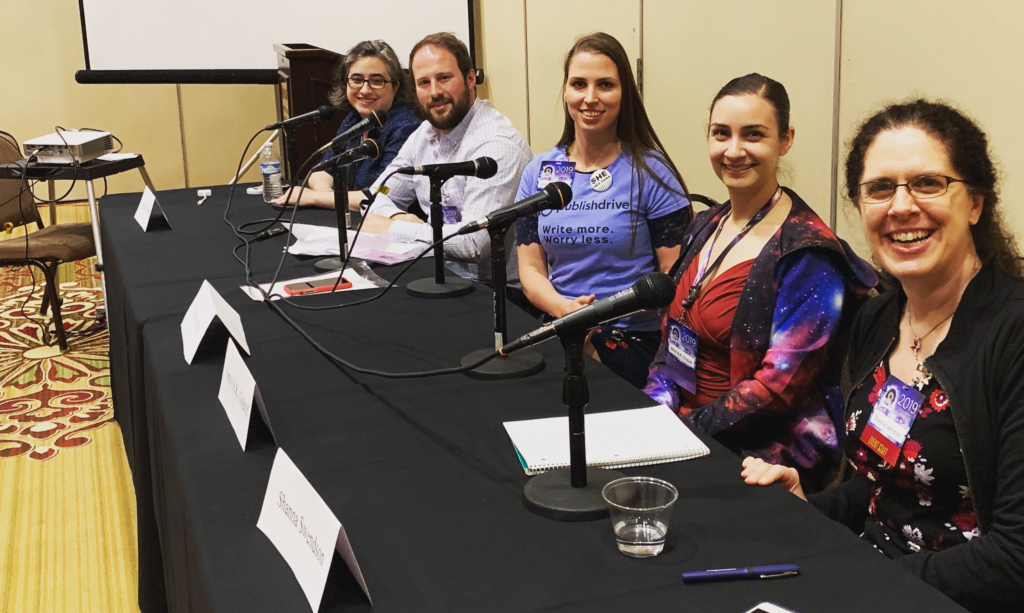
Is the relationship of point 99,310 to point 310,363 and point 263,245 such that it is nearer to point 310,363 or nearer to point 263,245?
point 263,245

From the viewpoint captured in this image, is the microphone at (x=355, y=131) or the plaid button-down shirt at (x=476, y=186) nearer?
the microphone at (x=355, y=131)

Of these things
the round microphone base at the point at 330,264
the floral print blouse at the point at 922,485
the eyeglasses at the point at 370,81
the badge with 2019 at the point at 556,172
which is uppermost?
the eyeglasses at the point at 370,81

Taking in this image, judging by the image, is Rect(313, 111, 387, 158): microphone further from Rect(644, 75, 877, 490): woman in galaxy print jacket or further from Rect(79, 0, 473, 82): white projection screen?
Rect(79, 0, 473, 82): white projection screen

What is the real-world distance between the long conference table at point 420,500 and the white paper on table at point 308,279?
0.11 meters

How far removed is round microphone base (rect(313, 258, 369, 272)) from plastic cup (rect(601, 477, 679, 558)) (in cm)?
148

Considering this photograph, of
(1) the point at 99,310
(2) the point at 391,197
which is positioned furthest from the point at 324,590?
(1) the point at 99,310

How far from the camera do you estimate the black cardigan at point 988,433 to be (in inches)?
42.5

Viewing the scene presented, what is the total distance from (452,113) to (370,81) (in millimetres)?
773

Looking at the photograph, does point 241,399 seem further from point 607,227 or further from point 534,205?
point 607,227

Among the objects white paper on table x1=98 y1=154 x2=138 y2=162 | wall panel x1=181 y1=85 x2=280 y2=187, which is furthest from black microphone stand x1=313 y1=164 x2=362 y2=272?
wall panel x1=181 y1=85 x2=280 y2=187

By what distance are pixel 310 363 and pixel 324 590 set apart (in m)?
Answer: 0.79

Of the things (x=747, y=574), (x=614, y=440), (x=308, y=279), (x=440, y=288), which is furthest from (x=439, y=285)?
(x=747, y=574)

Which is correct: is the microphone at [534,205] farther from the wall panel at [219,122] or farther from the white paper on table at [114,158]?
the wall panel at [219,122]

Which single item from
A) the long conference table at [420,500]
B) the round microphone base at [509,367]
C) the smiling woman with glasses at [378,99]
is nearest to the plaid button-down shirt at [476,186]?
the smiling woman with glasses at [378,99]
